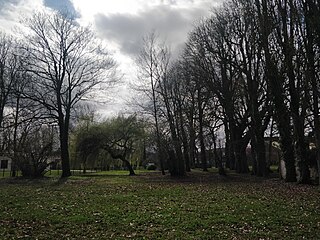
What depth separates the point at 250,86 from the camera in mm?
25750

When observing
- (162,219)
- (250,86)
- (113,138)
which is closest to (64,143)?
(113,138)

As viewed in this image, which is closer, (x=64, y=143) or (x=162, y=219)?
(x=162, y=219)

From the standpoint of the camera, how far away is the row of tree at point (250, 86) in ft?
55.7

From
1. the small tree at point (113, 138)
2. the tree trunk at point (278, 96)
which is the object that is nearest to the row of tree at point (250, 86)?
the tree trunk at point (278, 96)

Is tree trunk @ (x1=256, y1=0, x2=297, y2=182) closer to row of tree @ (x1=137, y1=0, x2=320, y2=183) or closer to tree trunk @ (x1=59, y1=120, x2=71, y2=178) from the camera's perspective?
row of tree @ (x1=137, y1=0, x2=320, y2=183)

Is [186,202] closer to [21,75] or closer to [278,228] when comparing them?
[278,228]

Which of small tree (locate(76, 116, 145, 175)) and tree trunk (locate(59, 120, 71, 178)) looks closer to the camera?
tree trunk (locate(59, 120, 71, 178))

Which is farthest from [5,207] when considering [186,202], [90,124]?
[90,124]

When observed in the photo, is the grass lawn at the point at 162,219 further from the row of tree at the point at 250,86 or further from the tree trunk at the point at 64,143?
the tree trunk at the point at 64,143

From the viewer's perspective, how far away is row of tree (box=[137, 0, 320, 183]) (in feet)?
55.7

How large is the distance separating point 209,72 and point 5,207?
20.7 m

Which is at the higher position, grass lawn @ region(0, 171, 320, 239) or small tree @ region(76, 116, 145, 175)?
small tree @ region(76, 116, 145, 175)

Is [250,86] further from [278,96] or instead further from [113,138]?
[113,138]

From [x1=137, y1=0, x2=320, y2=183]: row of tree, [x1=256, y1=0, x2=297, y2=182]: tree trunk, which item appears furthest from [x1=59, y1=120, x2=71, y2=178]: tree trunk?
[x1=256, y1=0, x2=297, y2=182]: tree trunk
